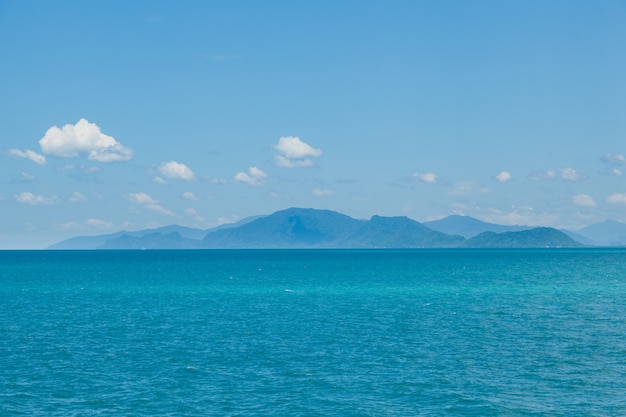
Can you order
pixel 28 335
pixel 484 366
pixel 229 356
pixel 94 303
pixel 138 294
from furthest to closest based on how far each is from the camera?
pixel 138 294 < pixel 94 303 < pixel 28 335 < pixel 229 356 < pixel 484 366

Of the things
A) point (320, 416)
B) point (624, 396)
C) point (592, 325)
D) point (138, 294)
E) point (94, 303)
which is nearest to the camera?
point (320, 416)

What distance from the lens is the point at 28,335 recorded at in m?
66.2

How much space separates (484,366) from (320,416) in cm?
1694

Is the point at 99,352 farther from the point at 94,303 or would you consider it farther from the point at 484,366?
the point at 94,303

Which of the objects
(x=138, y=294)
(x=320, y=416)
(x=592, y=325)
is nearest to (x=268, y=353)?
(x=320, y=416)

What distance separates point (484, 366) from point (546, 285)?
8524 centimetres

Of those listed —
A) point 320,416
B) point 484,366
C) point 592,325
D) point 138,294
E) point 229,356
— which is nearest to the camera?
point 320,416

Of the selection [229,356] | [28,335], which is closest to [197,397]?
[229,356]

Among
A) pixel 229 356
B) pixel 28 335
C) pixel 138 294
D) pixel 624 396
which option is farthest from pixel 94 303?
pixel 624 396

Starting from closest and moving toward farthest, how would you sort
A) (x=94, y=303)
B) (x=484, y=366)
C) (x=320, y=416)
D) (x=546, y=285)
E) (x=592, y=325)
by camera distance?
(x=320, y=416) → (x=484, y=366) → (x=592, y=325) → (x=94, y=303) → (x=546, y=285)

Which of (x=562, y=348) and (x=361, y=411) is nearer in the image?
(x=361, y=411)

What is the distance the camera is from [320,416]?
39000 mm

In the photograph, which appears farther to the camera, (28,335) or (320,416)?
(28,335)

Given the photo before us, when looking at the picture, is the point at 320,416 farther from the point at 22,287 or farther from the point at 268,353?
the point at 22,287
